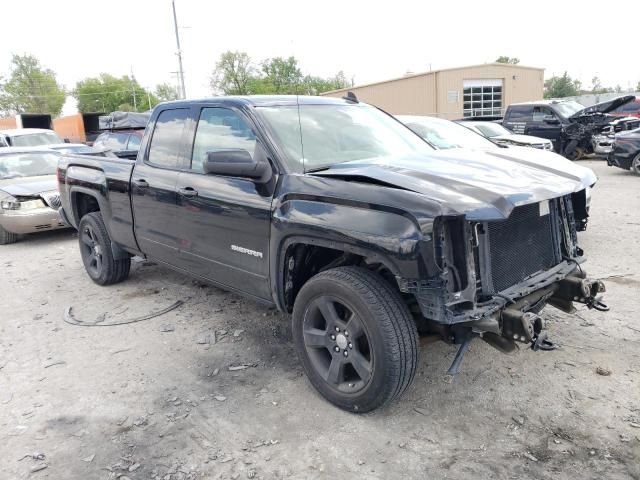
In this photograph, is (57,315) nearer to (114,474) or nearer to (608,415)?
(114,474)

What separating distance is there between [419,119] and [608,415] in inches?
269

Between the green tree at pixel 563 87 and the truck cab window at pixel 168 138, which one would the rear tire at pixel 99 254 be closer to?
the truck cab window at pixel 168 138

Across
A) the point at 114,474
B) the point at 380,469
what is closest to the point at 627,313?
the point at 380,469

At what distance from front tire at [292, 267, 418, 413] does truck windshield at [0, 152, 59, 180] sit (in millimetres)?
7965

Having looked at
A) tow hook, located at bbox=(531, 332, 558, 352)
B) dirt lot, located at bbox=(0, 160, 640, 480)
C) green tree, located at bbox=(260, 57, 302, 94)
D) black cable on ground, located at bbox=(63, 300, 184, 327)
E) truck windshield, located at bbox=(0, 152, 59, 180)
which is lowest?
dirt lot, located at bbox=(0, 160, 640, 480)

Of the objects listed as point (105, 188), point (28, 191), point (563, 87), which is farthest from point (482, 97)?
point (563, 87)

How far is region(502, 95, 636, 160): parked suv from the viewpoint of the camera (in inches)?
602

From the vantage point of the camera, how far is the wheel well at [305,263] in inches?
134

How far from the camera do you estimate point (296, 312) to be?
11.2 feet

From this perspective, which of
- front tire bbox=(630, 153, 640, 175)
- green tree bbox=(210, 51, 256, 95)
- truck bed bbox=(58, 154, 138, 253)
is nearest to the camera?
truck bed bbox=(58, 154, 138, 253)

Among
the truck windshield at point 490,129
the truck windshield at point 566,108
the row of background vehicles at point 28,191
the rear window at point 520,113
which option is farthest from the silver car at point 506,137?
the row of background vehicles at point 28,191

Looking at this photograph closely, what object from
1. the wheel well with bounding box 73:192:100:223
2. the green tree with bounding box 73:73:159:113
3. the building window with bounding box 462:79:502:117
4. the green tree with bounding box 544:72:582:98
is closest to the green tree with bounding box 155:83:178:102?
the green tree with bounding box 73:73:159:113

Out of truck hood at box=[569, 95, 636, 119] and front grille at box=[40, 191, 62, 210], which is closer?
front grille at box=[40, 191, 62, 210]

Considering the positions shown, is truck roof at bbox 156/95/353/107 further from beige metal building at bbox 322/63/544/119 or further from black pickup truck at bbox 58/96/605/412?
beige metal building at bbox 322/63/544/119
